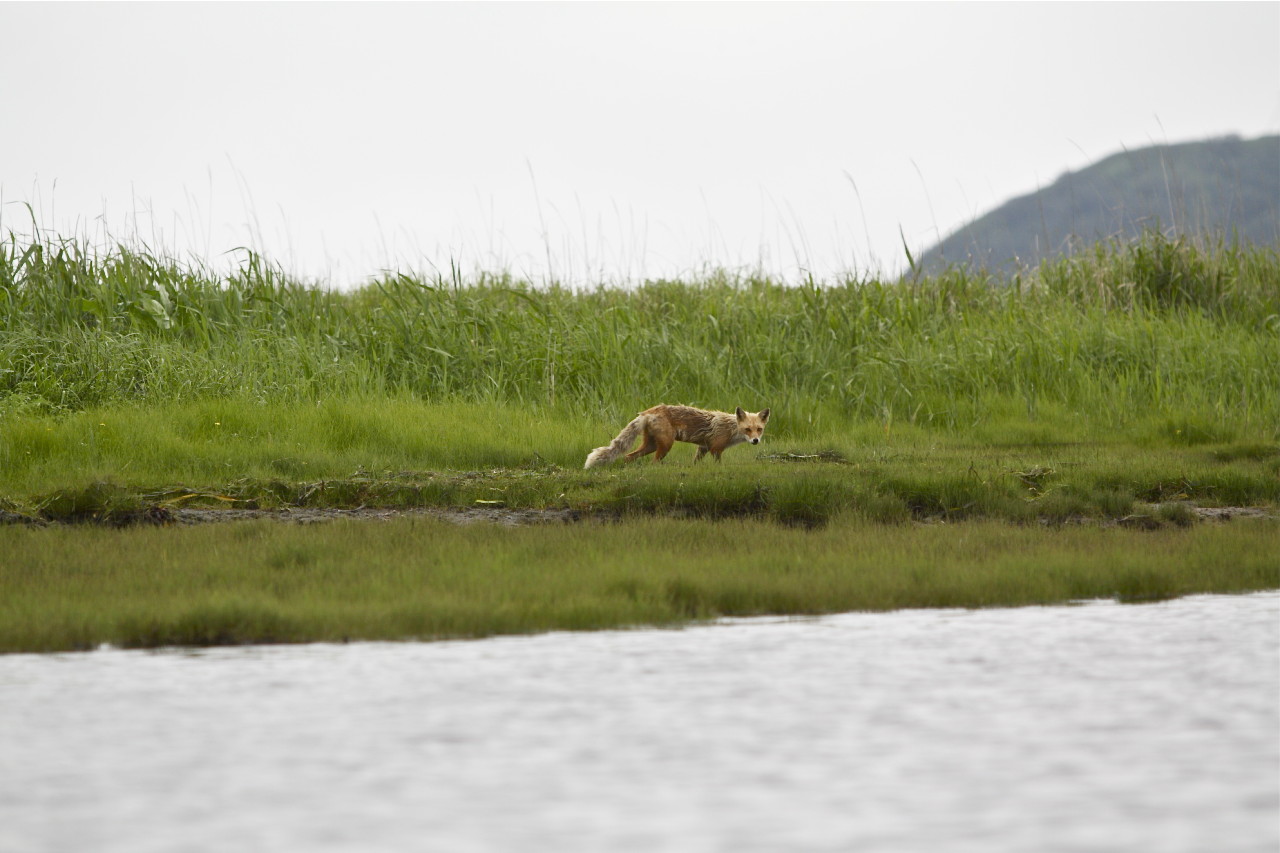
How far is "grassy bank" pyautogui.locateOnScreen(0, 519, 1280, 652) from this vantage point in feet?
20.7

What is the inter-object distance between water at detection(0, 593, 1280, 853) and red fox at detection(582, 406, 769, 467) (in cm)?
497

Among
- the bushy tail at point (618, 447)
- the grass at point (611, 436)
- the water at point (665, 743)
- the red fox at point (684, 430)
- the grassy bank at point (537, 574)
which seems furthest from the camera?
the red fox at point (684, 430)

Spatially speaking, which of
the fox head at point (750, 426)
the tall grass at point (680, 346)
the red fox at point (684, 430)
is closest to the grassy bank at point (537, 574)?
the red fox at point (684, 430)

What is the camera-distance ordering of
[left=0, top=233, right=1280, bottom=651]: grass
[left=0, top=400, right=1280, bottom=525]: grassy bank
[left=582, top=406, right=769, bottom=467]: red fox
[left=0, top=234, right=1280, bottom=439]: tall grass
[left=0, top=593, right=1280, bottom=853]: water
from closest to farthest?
[left=0, top=593, right=1280, bottom=853]: water
[left=0, top=233, right=1280, bottom=651]: grass
[left=0, top=400, right=1280, bottom=525]: grassy bank
[left=582, top=406, right=769, bottom=467]: red fox
[left=0, top=234, right=1280, bottom=439]: tall grass

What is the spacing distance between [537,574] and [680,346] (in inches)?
307

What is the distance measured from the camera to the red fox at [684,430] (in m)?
11.2

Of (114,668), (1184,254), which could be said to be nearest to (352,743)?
(114,668)

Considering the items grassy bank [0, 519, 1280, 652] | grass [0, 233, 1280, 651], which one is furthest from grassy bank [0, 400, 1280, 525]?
grassy bank [0, 519, 1280, 652]

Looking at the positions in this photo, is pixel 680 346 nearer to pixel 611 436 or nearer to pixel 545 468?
pixel 611 436

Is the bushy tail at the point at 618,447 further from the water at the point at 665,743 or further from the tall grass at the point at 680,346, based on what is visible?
the water at the point at 665,743

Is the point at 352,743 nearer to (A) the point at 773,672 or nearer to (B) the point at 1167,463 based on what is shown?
(A) the point at 773,672

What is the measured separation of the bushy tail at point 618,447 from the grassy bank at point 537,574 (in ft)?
6.79

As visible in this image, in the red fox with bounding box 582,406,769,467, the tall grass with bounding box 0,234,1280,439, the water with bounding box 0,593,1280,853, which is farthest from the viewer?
the tall grass with bounding box 0,234,1280,439

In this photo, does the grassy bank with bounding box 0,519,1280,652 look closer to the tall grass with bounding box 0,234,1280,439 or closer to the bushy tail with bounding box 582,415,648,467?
the bushy tail with bounding box 582,415,648,467
